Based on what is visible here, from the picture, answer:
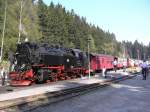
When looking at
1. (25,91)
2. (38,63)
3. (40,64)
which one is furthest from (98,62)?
(25,91)

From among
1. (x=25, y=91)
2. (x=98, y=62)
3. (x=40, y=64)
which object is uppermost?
(x=98, y=62)

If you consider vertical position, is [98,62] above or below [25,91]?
above

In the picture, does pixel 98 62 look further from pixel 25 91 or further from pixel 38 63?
pixel 25 91

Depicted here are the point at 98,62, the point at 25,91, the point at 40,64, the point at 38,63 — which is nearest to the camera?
the point at 25,91

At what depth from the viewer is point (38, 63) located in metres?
26.9

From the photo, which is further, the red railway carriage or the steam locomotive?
the red railway carriage

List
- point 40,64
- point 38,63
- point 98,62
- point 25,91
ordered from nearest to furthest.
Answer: point 25,91 < point 38,63 < point 40,64 < point 98,62

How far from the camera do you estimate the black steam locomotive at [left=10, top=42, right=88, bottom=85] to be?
25.8m

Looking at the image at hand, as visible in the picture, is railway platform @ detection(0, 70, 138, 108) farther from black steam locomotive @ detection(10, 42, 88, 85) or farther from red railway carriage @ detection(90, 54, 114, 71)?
red railway carriage @ detection(90, 54, 114, 71)

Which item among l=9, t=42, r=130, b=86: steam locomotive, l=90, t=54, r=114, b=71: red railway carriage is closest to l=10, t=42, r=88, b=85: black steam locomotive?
l=9, t=42, r=130, b=86: steam locomotive

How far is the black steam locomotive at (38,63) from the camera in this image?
2578 cm

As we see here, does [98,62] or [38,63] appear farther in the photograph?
[98,62]

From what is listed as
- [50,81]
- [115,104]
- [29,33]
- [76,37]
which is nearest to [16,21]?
[29,33]

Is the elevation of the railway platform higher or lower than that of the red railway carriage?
lower
